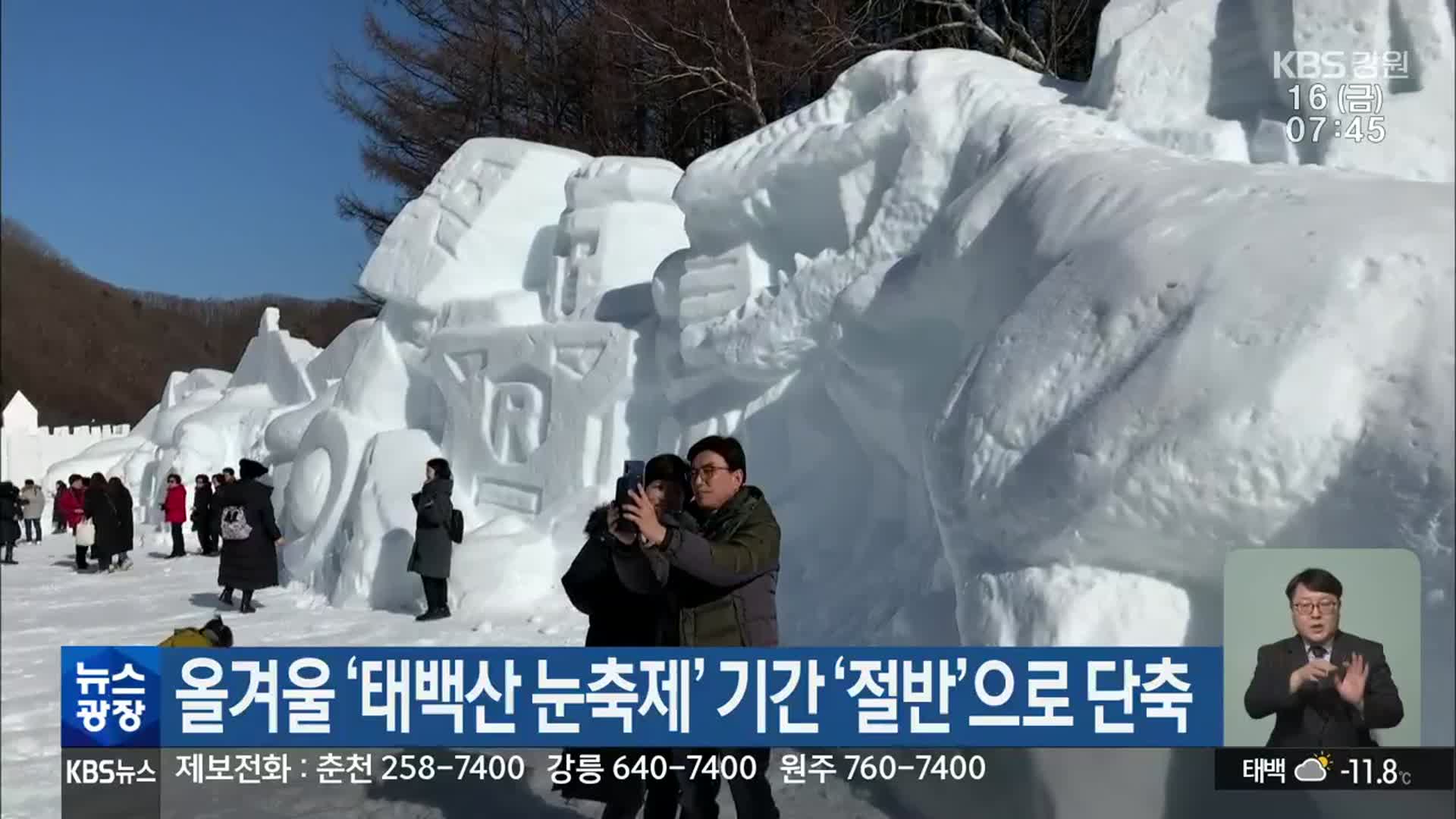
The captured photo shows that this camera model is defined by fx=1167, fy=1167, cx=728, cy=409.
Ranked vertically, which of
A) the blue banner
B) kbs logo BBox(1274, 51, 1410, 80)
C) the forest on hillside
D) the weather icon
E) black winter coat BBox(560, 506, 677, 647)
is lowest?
the weather icon

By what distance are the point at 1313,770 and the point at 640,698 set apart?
161 cm

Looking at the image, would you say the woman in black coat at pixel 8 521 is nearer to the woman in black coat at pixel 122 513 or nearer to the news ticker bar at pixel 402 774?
the news ticker bar at pixel 402 774

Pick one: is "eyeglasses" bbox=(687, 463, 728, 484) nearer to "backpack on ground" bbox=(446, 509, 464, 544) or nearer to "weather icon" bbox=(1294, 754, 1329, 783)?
"weather icon" bbox=(1294, 754, 1329, 783)

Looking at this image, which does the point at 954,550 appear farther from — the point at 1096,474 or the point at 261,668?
the point at 261,668

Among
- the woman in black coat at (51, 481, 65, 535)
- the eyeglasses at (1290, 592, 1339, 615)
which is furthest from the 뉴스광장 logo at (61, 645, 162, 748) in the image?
the woman in black coat at (51, 481, 65, 535)

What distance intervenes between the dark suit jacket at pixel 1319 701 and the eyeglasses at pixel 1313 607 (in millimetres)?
61

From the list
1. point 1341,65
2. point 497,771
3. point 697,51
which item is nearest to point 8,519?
point 497,771

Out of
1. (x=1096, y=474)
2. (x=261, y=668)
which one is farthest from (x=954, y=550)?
(x=261, y=668)

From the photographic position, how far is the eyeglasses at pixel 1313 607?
2.69 m

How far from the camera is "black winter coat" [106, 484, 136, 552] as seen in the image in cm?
732

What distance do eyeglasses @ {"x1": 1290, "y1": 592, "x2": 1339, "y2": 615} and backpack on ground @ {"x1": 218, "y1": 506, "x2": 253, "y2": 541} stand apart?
18.1ft

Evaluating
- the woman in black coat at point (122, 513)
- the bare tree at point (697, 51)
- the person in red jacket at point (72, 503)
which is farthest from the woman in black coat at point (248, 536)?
the bare tree at point (697, 51)

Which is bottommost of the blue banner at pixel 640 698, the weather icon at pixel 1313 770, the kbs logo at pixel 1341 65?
the weather icon at pixel 1313 770

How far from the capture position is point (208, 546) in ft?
31.0
